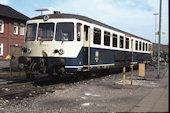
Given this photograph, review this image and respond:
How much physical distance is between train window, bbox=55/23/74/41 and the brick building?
24.1m

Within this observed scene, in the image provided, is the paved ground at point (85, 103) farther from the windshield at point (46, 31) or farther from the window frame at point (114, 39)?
the window frame at point (114, 39)

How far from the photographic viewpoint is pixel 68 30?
446 inches

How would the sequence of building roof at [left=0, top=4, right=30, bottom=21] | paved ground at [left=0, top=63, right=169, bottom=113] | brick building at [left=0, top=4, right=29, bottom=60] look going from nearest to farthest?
1. paved ground at [left=0, top=63, right=169, bottom=113]
2. brick building at [left=0, top=4, right=29, bottom=60]
3. building roof at [left=0, top=4, right=30, bottom=21]

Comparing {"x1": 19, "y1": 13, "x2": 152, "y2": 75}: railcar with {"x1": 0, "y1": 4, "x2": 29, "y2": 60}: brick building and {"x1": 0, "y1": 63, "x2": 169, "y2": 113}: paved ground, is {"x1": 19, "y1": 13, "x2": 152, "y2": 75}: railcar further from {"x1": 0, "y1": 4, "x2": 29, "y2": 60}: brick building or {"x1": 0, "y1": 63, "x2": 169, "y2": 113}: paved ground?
{"x1": 0, "y1": 4, "x2": 29, "y2": 60}: brick building

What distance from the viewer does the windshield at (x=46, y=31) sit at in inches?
456

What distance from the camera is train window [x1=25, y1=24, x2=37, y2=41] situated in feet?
39.4

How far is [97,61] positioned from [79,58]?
89.0 inches

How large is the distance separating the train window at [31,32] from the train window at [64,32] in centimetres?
138

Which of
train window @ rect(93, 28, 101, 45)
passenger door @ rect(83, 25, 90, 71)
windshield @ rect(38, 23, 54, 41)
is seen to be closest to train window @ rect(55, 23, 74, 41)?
windshield @ rect(38, 23, 54, 41)

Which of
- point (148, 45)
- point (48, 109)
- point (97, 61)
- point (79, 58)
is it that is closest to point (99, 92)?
point (79, 58)

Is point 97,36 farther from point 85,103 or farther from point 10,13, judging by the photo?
point 10,13

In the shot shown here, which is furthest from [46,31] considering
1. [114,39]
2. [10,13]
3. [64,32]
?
[10,13]

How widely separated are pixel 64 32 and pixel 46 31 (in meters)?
1.04

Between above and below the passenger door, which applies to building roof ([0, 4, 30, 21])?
above
